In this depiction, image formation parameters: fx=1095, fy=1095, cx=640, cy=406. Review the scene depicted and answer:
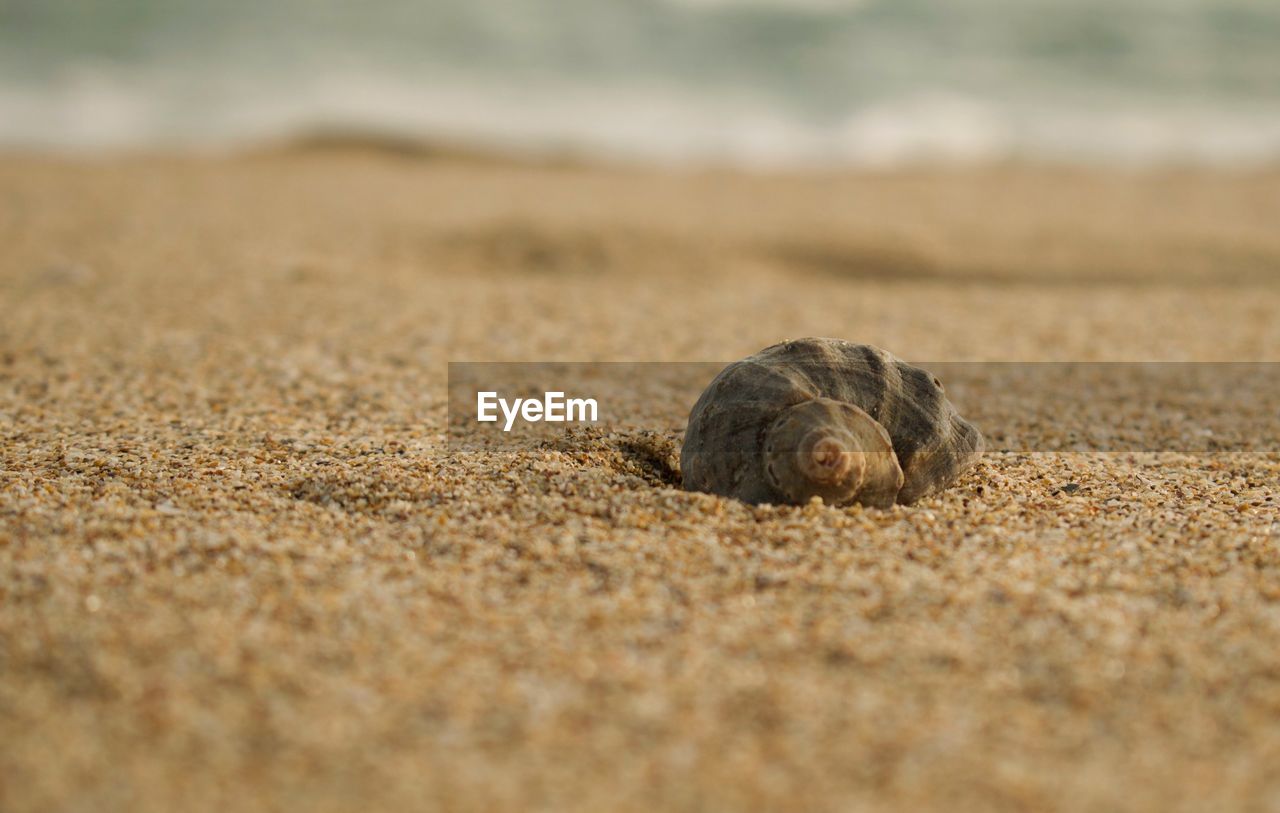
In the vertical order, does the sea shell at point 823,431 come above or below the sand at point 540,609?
above

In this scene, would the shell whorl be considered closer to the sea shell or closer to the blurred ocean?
the sea shell

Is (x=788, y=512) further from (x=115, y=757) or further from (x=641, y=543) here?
(x=115, y=757)

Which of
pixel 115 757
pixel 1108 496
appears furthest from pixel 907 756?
pixel 1108 496

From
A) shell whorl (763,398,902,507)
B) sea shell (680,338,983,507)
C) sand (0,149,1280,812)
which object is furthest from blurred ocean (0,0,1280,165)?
shell whorl (763,398,902,507)

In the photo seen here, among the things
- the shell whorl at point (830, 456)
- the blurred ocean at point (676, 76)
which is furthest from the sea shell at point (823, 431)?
the blurred ocean at point (676, 76)

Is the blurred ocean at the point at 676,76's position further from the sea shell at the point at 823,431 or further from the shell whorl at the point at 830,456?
the shell whorl at the point at 830,456

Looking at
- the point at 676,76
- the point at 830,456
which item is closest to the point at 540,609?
the point at 830,456
